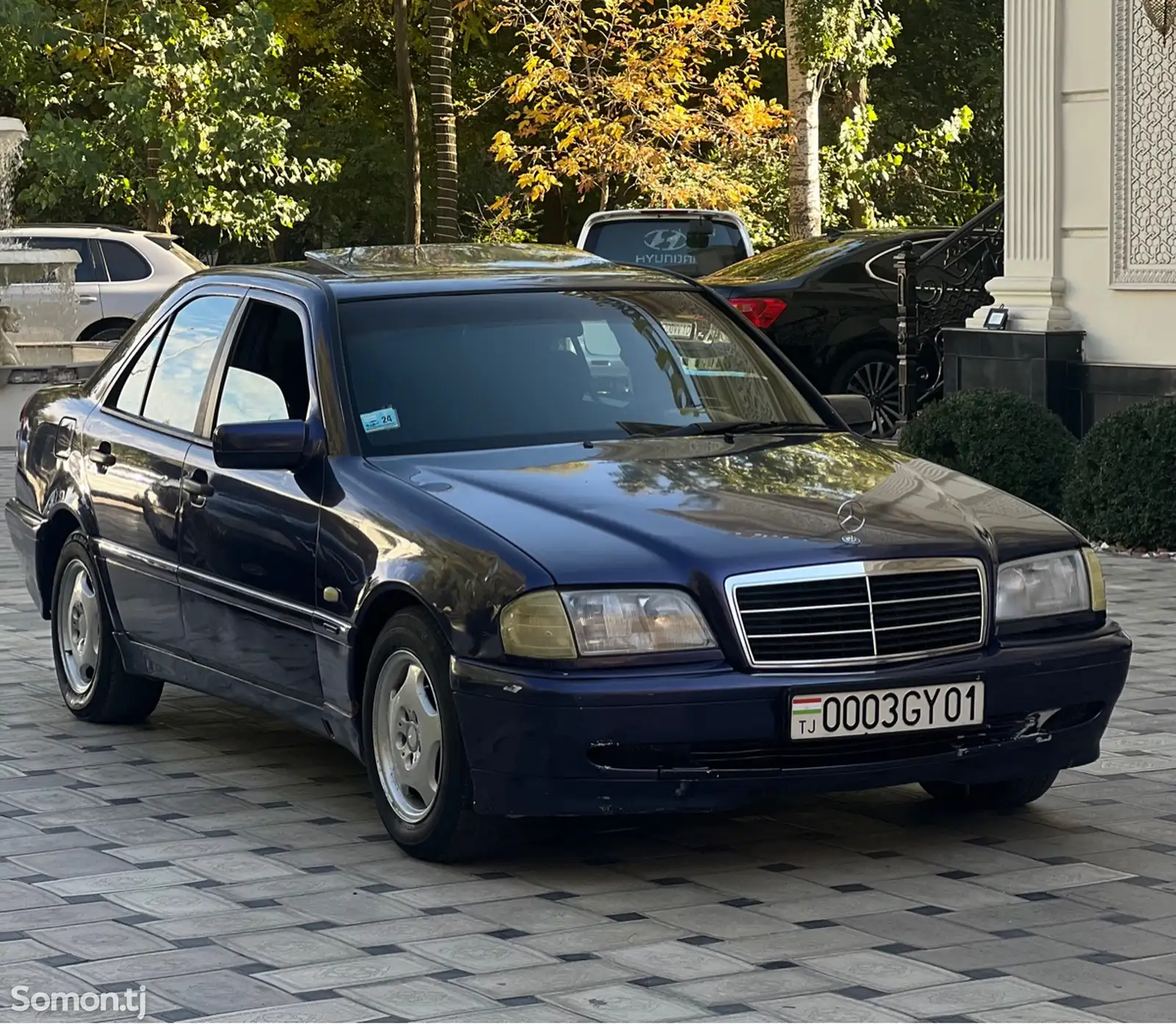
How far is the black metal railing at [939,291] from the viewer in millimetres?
17922

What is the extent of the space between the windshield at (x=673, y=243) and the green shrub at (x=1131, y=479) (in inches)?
385

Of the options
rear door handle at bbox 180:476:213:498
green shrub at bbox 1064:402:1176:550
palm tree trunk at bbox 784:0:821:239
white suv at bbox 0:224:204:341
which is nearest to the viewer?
rear door handle at bbox 180:476:213:498

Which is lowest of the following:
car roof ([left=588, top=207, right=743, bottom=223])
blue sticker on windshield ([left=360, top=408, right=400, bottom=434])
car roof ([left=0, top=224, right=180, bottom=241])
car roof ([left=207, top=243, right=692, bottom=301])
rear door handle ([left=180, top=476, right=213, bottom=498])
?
rear door handle ([left=180, top=476, right=213, bottom=498])

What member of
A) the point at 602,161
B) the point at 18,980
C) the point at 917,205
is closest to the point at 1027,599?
the point at 18,980

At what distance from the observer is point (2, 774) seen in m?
7.57

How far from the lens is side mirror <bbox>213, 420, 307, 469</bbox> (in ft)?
22.0

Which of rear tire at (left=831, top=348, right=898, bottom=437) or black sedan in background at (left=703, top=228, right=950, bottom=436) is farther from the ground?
black sedan in background at (left=703, top=228, right=950, bottom=436)

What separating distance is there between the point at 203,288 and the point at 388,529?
207cm

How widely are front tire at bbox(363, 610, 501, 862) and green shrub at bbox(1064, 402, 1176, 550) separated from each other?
23.6 feet

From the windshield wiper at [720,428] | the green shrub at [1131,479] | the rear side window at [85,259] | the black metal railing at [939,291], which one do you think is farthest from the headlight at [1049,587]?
the rear side window at [85,259]

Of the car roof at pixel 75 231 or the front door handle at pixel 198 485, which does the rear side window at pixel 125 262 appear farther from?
the front door handle at pixel 198 485

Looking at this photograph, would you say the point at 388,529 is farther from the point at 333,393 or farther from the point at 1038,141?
the point at 1038,141

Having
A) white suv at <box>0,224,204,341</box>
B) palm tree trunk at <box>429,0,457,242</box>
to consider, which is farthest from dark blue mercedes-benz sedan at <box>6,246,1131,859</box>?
palm tree trunk at <box>429,0,457,242</box>

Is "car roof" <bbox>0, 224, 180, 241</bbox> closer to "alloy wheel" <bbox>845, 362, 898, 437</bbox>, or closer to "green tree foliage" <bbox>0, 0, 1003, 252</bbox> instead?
"green tree foliage" <bbox>0, 0, 1003, 252</bbox>
